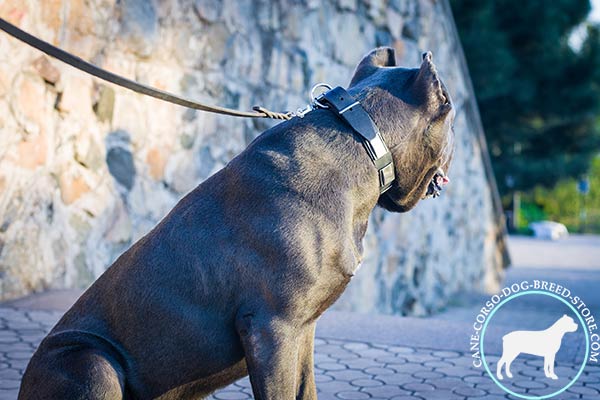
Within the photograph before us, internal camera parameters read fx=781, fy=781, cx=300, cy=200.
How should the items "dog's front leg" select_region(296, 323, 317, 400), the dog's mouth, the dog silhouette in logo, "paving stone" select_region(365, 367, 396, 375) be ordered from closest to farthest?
"dog's front leg" select_region(296, 323, 317, 400) → the dog's mouth → "paving stone" select_region(365, 367, 396, 375) → the dog silhouette in logo

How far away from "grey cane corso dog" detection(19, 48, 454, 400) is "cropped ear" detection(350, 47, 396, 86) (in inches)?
12.9

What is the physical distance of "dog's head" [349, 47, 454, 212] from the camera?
7.28 feet

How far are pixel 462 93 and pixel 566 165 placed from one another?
16.3 meters

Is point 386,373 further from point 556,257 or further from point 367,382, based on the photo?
point 556,257

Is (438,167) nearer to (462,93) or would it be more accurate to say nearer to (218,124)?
(218,124)

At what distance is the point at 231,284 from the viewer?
6.61 feet

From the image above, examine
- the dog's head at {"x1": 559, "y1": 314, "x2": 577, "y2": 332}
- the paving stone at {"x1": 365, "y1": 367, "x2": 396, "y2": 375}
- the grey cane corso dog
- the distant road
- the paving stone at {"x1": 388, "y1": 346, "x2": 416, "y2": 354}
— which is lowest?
the distant road

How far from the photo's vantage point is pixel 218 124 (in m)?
5.78

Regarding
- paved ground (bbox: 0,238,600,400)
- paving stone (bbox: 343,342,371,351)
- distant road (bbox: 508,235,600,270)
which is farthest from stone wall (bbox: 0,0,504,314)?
distant road (bbox: 508,235,600,270)

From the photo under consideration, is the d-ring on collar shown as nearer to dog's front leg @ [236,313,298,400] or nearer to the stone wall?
dog's front leg @ [236,313,298,400]

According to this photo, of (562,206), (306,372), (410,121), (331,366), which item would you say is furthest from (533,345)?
(562,206)

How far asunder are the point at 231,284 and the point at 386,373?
1664 mm

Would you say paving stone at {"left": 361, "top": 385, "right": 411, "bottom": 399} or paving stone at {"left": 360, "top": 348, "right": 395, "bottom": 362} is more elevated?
paving stone at {"left": 360, "top": 348, "right": 395, "bottom": 362}

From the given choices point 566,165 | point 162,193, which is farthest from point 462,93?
point 566,165
